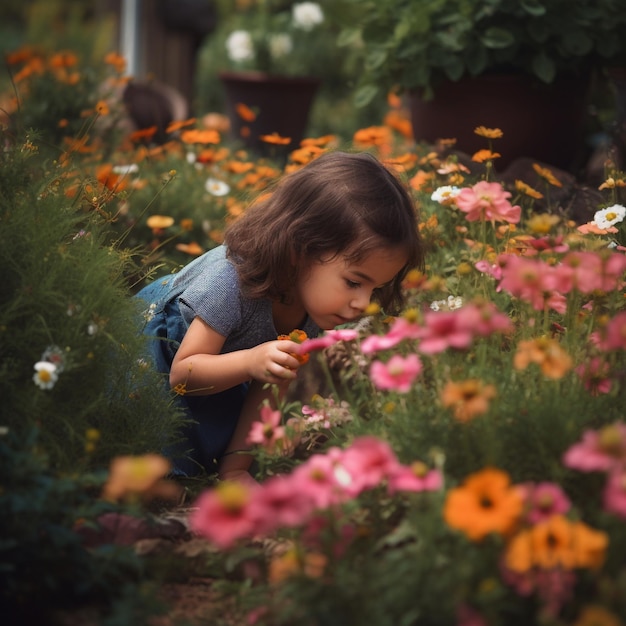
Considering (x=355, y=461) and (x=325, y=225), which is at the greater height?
(x=355, y=461)

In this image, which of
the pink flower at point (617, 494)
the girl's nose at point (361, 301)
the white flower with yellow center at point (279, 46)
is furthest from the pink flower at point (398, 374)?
the white flower with yellow center at point (279, 46)

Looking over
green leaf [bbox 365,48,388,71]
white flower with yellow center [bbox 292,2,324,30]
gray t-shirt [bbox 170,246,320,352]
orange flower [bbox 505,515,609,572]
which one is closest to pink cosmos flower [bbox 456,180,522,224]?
gray t-shirt [bbox 170,246,320,352]

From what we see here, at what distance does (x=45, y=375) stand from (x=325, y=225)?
2.77 feet

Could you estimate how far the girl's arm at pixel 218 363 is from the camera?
2014 mm

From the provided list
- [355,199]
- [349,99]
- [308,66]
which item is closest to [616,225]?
[355,199]

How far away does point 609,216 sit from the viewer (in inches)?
88.9

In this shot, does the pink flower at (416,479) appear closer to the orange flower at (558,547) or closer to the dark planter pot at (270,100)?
the orange flower at (558,547)

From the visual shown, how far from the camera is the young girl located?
2221 mm

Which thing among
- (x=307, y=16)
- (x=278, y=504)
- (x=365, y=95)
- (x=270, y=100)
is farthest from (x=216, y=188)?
(x=307, y=16)

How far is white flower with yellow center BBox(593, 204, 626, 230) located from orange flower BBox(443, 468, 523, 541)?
1145 millimetres

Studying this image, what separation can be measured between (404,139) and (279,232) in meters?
3.00

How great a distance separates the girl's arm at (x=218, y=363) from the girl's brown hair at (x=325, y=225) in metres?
0.16

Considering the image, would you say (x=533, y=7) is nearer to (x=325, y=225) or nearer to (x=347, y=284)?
(x=325, y=225)

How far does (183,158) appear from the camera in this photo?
394 centimetres
